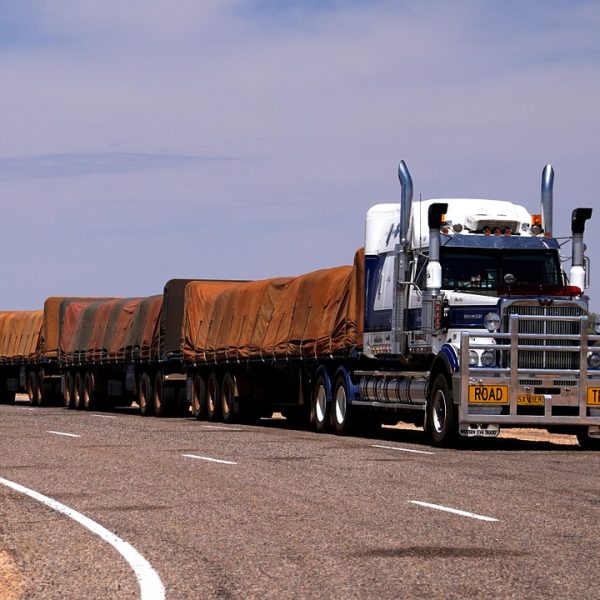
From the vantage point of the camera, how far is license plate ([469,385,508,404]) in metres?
21.1

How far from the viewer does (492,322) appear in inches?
845

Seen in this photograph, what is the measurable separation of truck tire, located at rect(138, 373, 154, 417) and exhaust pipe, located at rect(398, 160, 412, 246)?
15.5m

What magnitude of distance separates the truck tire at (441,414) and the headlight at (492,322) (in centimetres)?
102

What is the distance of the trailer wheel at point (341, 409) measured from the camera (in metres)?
25.6

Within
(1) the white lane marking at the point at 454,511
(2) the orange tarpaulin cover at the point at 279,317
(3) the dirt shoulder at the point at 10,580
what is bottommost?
(3) the dirt shoulder at the point at 10,580

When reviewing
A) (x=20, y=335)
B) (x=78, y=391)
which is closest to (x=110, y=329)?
(x=78, y=391)

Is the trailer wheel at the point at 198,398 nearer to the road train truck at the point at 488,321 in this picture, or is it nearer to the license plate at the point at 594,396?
the road train truck at the point at 488,321

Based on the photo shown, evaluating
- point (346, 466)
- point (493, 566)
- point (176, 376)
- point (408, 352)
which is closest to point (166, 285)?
point (176, 376)

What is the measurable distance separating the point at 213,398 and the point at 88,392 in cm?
1047

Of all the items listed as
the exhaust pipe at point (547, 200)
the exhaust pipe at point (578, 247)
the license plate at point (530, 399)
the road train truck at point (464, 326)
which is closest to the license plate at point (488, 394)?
the road train truck at point (464, 326)

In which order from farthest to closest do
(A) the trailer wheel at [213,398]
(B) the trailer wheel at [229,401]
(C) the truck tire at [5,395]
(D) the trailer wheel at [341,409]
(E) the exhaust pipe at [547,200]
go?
(C) the truck tire at [5,395] → (A) the trailer wheel at [213,398] → (B) the trailer wheel at [229,401] → (D) the trailer wheel at [341,409] → (E) the exhaust pipe at [547,200]

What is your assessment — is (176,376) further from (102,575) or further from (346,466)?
(102,575)

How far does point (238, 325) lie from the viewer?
32.7 m

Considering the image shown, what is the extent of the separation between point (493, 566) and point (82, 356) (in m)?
35.2
